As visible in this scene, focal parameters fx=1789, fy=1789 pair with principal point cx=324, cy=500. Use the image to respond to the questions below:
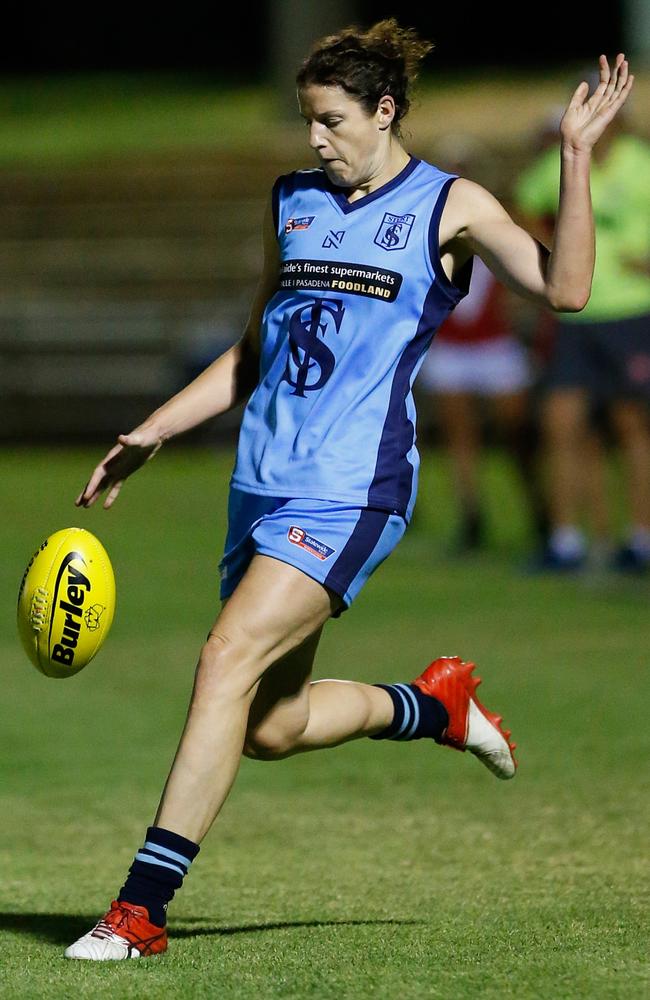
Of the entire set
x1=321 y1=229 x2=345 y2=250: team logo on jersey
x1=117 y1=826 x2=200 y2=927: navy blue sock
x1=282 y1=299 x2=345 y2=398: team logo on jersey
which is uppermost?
x1=321 y1=229 x2=345 y2=250: team logo on jersey

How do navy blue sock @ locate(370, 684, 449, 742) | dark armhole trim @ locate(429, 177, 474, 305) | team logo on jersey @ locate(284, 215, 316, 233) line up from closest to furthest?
dark armhole trim @ locate(429, 177, 474, 305) → team logo on jersey @ locate(284, 215, 316, 233) → navy blue sock @ locate(370, 684, 449, 742)

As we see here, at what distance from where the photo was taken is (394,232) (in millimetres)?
4594

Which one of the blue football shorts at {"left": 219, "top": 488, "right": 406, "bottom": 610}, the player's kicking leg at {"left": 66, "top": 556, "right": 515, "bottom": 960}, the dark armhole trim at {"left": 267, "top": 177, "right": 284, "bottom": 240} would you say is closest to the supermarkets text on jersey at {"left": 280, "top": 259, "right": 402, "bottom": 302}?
the dark armhole trim at {"left": 267, "top": 177, "right": 284, "bottom": 240}

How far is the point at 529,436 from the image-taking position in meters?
12.0

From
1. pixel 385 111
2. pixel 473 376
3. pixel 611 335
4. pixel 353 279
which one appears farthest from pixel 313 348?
pixel 473 376

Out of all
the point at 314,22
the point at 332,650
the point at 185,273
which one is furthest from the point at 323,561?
the point at 314,22

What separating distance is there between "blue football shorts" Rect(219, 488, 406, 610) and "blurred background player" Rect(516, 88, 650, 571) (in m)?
6.13

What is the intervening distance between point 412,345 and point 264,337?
41 cm

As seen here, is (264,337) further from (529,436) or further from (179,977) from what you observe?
(529,436)

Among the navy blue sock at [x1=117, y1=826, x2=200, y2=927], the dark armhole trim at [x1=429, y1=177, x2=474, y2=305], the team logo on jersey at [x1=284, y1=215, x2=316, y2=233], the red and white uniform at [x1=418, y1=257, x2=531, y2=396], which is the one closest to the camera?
the navy blue sock at [x1=117, y1=826, x2=200, y2=927]

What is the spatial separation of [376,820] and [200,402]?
1794mm

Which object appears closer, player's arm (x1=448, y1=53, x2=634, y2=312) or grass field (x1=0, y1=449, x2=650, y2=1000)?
grass field (x1=0, y1=449, x2=650, y2=1000)

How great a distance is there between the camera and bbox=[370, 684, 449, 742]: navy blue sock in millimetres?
5145

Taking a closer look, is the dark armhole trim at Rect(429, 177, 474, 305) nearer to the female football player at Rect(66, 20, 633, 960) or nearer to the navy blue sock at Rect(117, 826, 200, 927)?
the female football player at Rect(66, 20, 633, 960)
